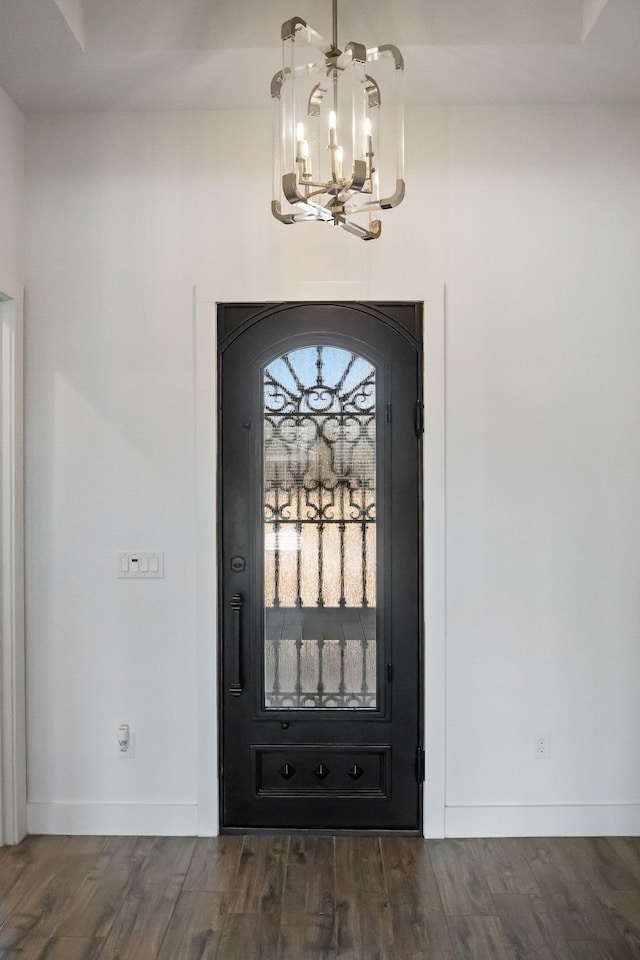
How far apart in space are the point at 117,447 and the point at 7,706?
1.12 m

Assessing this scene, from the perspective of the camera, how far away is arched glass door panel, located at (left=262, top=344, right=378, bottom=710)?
3.15m

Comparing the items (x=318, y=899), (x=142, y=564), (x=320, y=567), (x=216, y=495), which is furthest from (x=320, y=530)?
(x=318, y=899)

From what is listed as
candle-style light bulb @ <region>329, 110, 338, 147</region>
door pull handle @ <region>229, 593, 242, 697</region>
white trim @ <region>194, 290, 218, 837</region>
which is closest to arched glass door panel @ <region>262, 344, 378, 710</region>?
door pull handle @ <region>229, 593, 242, 697</region>

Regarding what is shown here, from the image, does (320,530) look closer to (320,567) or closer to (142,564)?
(320,567)

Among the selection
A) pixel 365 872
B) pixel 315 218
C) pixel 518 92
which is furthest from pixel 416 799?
pixel 518 92

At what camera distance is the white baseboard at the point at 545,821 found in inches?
122

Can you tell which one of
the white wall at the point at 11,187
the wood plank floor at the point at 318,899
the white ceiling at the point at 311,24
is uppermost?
the white ceiling at the point at 311,24

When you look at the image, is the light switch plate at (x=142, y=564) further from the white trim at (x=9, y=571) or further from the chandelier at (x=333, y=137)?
the chandelier at (x=333, y=137)

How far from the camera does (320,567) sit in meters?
3.16

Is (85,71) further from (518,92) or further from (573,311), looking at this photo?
(573,311)

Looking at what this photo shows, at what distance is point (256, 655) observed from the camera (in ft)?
10.4

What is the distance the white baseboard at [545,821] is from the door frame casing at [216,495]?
94 millimetres

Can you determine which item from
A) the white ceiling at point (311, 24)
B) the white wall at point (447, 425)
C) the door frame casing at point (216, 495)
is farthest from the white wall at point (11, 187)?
the door frame casing at point (216, 495)

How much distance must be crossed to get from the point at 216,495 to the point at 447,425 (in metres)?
0.98
